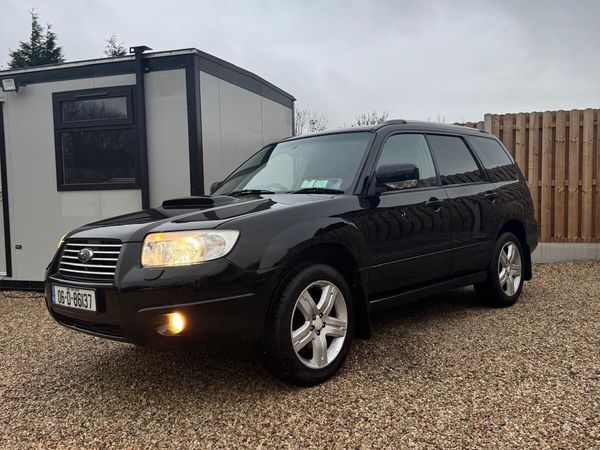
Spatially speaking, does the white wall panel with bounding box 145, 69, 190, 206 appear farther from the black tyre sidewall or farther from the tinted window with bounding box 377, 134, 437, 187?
the black tyre sidewall

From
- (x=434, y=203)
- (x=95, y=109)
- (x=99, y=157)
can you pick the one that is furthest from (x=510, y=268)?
(x=95, y=109)

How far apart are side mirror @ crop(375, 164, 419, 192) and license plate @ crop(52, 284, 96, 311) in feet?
6.64

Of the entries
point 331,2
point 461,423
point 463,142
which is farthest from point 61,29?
point 461,423

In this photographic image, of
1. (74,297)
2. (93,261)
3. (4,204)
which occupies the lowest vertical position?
(74,297)

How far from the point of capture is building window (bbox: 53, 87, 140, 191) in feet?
20.9

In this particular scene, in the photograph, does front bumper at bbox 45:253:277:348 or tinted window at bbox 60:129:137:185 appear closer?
front bumper at bbox 45:253:277:348

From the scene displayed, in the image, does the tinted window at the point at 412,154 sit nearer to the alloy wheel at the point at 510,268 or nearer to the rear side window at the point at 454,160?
the rear side window at the point at 454,160

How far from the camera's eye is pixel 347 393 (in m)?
3.04

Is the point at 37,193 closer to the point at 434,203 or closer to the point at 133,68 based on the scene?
the point at 133,68

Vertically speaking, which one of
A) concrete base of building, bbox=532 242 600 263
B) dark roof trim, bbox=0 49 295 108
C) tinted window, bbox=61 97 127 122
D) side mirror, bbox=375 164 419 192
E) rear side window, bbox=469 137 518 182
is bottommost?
concrete base of building, bbox=532 242 600 263

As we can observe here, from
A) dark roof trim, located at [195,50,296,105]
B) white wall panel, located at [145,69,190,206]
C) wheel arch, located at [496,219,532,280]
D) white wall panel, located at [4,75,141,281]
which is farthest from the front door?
white wall panel, located at [4,75,141,281]

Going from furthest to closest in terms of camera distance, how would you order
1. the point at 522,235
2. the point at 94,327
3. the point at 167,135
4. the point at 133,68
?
the point at 133,68 → the point at 167,135 → the point at 522,235 → the point at 94,327

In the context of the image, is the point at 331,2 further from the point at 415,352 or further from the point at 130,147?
the point at 415,352

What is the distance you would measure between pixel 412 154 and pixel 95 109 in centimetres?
435
